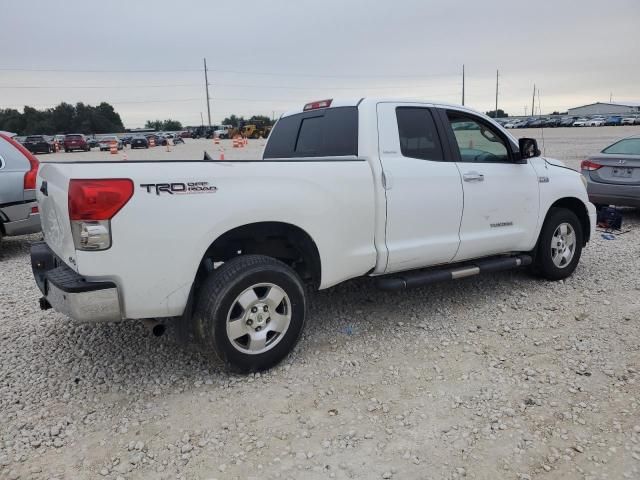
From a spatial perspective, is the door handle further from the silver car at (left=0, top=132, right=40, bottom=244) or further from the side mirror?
the silver car at (left=0, top=132, right=40, bottom=244)

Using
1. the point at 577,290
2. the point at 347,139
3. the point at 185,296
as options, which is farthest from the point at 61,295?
the point at 577,290

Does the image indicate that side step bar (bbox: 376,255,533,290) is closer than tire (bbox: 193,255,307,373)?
No

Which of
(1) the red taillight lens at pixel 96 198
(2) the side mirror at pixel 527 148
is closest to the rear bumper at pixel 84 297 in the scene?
(1) the red taillight lens at pixel 96 198

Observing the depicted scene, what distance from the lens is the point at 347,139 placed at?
170 inches

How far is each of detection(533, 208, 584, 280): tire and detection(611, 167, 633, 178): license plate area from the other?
355 centimetres

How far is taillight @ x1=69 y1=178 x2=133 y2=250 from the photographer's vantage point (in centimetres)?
297

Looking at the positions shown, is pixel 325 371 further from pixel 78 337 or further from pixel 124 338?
pixel 78 337

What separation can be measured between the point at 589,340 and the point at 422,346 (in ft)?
4.48

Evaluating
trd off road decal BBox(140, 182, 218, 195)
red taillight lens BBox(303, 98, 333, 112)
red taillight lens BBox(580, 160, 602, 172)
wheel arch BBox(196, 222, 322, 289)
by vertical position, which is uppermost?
red taillight lens BBox(303, 98, 333, 112)

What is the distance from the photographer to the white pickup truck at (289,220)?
3082 mm

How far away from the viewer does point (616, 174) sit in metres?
8.65

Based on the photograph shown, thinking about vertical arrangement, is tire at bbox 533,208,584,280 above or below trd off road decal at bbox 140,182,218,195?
below

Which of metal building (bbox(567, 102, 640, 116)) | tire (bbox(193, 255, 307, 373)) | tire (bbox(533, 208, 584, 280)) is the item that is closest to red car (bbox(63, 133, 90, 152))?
tire (bbox(533, 208, 584, 280))

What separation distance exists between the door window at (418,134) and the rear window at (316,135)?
0.43 m
